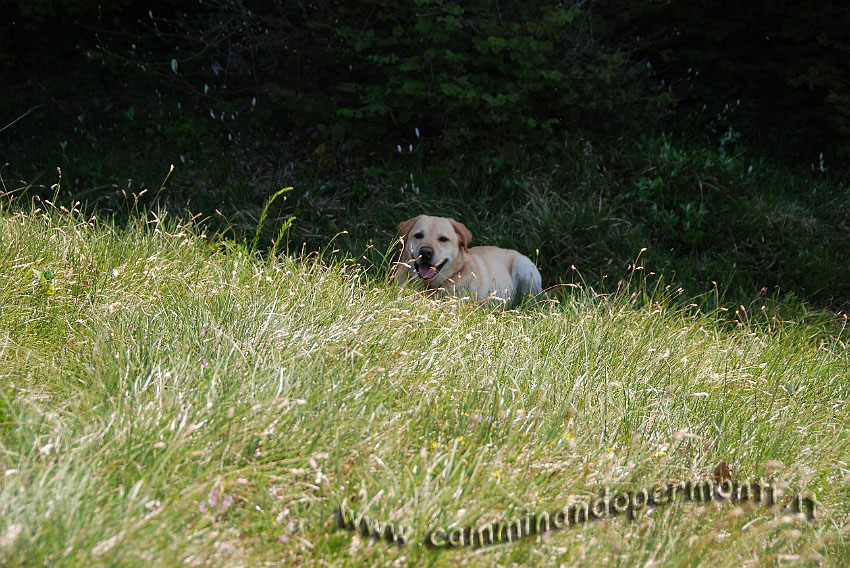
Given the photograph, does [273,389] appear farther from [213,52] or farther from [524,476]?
[213,52]

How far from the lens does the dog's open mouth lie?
17.9 ft

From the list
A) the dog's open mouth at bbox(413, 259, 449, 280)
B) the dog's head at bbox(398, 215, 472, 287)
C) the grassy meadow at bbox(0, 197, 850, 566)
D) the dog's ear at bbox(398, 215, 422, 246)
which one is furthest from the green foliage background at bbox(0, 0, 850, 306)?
the grassy meadow at bbox(0, 197, 850, 566)

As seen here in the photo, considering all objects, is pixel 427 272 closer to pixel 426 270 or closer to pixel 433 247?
pixel 426 270

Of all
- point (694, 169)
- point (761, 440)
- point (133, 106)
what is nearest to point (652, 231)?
point (694, 169)

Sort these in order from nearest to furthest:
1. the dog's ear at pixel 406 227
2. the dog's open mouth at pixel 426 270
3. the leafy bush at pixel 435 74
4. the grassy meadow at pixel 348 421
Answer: the grassy meadow at pixel 348 421, the dog's open mouth at pixel 426 270, the dog's ear at pixel 406 227, the leafy bush at pixel 435 74

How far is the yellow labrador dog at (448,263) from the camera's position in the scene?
17.9 feet

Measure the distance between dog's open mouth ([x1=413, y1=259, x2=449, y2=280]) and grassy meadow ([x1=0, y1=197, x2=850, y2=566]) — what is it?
115 cm

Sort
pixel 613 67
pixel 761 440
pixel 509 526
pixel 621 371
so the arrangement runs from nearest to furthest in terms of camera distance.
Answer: pixel 509 526
pixel 761 440
pixel 621 371
pixel 613 67

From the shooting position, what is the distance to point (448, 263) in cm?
567

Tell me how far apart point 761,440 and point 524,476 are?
120 centimetres

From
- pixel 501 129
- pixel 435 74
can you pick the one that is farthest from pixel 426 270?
pixel 435 74

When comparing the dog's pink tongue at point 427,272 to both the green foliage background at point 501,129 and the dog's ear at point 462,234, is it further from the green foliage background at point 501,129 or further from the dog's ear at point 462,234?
the green foliage background at point 501,129

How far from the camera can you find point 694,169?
7.38 metres

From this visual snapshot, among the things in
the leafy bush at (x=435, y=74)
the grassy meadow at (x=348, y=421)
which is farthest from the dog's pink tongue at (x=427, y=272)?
the leafy bush at (x=435, y=74)
